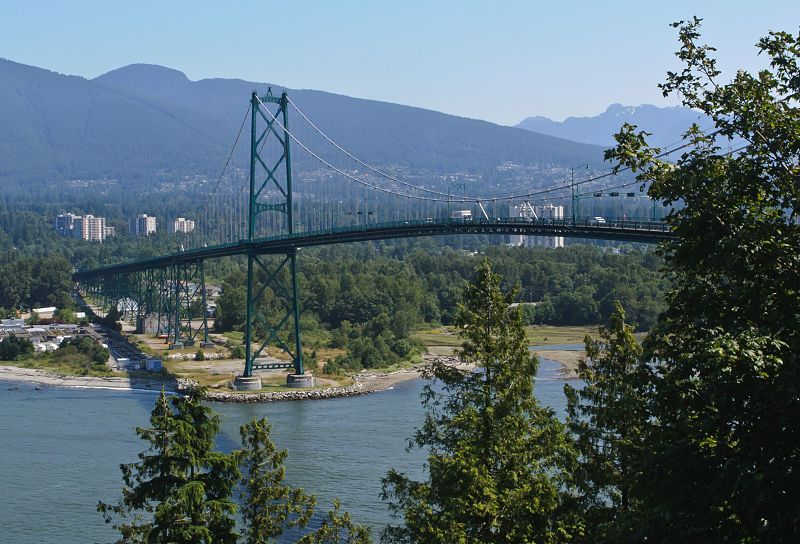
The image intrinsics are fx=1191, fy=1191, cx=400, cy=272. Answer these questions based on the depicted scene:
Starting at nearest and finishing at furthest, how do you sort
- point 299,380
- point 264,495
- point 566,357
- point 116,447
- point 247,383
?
point 264,495, point 116,447, point 247,383, point 299,380, point 566,357

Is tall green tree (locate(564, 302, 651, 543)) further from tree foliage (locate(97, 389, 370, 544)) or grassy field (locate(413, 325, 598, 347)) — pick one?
grassy field (locate(413, 325, 598, 347))

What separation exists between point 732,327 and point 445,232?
69.7 feet

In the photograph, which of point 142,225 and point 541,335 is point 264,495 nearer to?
point 541,335

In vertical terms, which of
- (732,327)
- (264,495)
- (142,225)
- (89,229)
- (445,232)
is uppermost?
(142,225)

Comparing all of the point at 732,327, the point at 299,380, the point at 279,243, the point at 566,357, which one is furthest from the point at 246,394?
the point at 732,327

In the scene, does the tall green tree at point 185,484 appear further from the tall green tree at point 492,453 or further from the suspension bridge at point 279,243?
the suspension bridge at point 279,243

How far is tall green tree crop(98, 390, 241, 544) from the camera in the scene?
7320 mm

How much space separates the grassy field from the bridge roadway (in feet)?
27.1

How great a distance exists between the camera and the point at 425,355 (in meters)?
35.0

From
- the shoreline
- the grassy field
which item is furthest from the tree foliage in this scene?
the grassy field

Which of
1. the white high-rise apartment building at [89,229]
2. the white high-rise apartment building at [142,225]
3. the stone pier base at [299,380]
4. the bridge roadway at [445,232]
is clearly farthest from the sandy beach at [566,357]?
the white high-rise apartment building at [142,225]

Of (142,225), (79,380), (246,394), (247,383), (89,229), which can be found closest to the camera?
(246,394)

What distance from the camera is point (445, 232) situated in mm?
25562

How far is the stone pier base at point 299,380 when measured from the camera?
26781 mm
